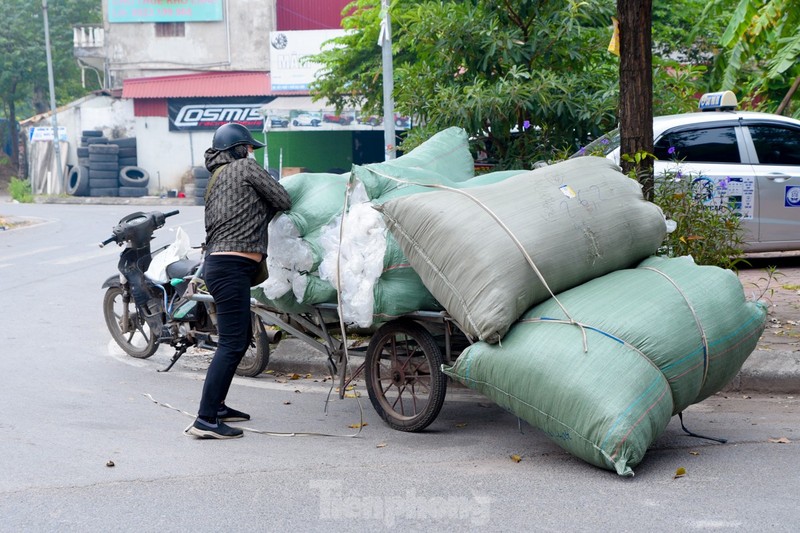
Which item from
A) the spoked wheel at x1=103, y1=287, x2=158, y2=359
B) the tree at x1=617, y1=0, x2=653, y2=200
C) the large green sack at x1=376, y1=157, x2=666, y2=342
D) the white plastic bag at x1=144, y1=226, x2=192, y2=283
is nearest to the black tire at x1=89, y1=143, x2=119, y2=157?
the spoked wheel at x1=103, y1=287, x2=158, y2=359

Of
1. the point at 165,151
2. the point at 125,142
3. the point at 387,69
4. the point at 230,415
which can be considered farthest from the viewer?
the point at 125,142

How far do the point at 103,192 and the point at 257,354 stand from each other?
3022 centimetres

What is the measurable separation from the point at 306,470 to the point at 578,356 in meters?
1.44

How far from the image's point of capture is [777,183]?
31.2 feet

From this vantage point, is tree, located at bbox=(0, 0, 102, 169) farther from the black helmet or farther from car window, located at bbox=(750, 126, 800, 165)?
the black helmet

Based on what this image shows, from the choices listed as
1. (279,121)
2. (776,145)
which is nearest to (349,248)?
(776,145)

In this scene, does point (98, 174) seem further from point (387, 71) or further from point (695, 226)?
point (695, 226)

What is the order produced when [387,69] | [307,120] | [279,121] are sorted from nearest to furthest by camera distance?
1. [387,69]
2. [307,120]
3. [279,121]

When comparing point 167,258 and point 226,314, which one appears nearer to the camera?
point 226,314

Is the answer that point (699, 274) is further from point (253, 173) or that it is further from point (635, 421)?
point (253, 173)

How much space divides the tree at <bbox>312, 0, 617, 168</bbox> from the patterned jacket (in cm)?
321

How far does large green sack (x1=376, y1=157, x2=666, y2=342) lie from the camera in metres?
4.54

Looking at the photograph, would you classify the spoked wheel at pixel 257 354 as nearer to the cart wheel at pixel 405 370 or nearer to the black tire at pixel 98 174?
the cart wheel at pixel 405 370

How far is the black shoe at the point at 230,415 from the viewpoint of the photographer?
5600 millimetres
